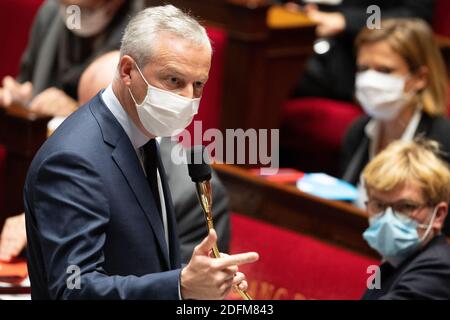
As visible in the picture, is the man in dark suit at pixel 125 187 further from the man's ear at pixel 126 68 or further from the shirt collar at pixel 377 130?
the shirt collar at pixel 377 130

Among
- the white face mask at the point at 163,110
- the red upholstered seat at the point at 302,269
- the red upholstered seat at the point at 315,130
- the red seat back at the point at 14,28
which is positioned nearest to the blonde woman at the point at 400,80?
the red upholstered seat at the point at 302,269

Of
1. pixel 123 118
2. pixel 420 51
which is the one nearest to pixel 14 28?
pixel 420 51

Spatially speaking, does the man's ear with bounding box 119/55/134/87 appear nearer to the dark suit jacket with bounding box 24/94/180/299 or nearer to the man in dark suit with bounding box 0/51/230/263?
the dark suit jacket with bounding box 24/94/180/299

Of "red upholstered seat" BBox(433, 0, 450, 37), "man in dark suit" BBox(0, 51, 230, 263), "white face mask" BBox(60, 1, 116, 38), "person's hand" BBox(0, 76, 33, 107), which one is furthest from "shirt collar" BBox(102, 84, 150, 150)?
"red upholstered seat" BBox(433, 0, 450, 37)

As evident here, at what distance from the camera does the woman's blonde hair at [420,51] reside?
109 inches

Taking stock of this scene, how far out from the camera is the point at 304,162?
369 centimetres

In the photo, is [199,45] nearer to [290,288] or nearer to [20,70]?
[290,288]

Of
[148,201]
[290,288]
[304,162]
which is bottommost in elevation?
[304,162]

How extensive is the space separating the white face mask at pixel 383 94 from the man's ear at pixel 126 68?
1508mm

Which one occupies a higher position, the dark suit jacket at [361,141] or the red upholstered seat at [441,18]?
the red upholstered seat at [441,18]

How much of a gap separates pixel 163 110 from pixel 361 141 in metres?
1.59

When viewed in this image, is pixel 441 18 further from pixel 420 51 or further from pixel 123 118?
pixel 123 118
